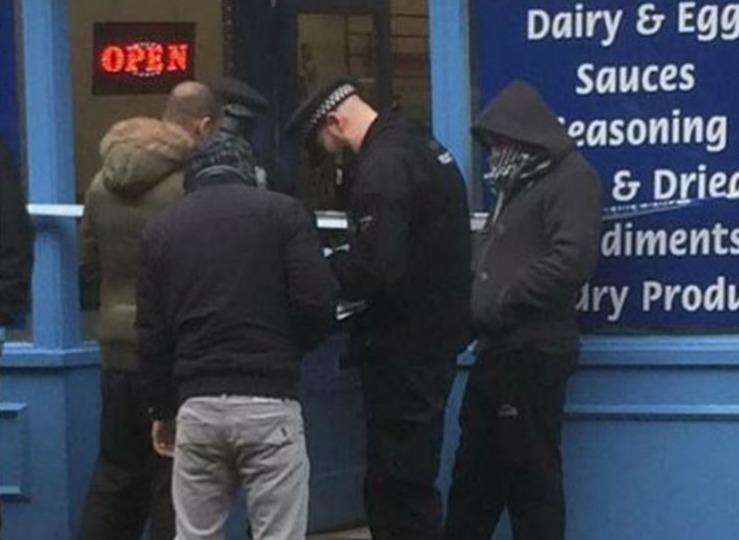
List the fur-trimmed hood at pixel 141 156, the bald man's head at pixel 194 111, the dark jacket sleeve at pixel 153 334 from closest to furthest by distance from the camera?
the dark jacket sleeve at pixel 153 334 < the fur-trimmed hood at pixel 141 156 < the bald man's head at pixel 194 111

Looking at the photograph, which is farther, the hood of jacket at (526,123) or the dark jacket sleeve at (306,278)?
the hood of jacket at (526,123)

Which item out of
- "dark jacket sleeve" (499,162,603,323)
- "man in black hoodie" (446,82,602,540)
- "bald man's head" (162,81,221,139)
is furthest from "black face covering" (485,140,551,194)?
"bald man's head" (162,81,221,139)

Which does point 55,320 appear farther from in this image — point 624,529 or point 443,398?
point 624,529

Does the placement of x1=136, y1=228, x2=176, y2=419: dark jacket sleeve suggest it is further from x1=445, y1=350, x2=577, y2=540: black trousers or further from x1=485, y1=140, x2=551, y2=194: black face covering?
x1=485, y1=140, x2=551, y2=194: black face covering

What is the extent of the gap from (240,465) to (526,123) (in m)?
1.56

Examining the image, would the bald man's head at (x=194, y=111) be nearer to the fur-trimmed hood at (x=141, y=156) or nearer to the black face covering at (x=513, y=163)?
the fur-trimmed hood at (x=141, y=156)

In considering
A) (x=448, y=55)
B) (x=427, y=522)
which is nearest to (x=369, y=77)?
(x=448, y=55)

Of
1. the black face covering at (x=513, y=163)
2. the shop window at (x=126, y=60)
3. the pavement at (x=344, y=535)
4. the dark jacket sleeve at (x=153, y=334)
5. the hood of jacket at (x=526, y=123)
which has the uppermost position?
the shop window at (x=126, y=60)

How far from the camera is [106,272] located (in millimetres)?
7805

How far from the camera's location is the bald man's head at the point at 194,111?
25.8 ft

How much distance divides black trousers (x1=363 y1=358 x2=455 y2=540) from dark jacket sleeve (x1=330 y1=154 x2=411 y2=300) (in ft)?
1.06

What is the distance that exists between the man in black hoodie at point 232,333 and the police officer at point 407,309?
607 millimetres

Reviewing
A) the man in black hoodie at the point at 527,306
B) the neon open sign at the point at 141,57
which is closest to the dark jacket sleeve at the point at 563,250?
the man in black hoodie at the point at 527,306

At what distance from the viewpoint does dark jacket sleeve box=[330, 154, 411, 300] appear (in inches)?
284
